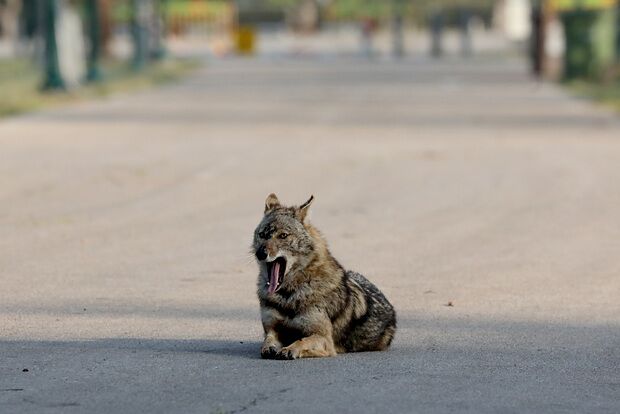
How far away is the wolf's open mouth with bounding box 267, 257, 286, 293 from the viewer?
30.5ft

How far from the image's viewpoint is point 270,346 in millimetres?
9297

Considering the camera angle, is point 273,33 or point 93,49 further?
point 273,33

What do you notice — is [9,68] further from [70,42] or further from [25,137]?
[25,137]

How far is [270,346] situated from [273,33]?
4600 inches

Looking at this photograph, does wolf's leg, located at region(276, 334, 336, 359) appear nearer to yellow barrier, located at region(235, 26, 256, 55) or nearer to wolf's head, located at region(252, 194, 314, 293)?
wolf's head, located at region(252, 194, 314, 293)

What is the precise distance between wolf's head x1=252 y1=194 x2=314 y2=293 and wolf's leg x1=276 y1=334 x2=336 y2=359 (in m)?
0.30

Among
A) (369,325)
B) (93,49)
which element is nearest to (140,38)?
(93,49)

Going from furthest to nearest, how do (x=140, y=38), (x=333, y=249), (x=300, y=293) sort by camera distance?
(x=140, y=38)
(x=333, y=249)
(x=300, y=293)

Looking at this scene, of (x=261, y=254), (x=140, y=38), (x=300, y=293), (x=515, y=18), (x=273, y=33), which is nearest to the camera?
(x=261, y=254)

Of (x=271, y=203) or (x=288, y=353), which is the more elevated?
(x=271, y=203)

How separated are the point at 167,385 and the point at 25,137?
737 inches

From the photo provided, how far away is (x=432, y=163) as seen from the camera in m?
23.0

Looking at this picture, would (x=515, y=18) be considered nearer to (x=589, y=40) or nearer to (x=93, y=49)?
(x=93, y=49)

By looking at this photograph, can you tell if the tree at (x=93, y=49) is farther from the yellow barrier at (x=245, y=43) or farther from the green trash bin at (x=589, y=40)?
the yellow barrier at (x=245, y=43)
